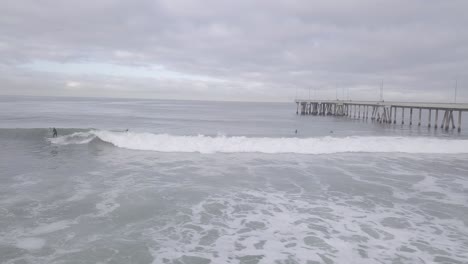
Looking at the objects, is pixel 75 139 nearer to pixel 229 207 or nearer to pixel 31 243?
pixel 31 243

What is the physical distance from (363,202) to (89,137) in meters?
21.4

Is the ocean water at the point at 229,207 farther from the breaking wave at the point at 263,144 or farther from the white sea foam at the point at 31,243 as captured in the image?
the breaking wave at the point at 263,144

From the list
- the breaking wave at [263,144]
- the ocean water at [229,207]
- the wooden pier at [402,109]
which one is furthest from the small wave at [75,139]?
the wooden pier at [402,109]

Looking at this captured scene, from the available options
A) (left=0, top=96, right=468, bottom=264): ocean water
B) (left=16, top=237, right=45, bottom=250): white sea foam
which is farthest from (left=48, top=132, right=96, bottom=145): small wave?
(left=16, top=237, right=45, bottom=250): white sea foam

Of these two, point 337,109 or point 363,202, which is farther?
point 337,109

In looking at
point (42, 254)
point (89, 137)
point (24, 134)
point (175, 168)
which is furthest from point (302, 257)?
point (24, 134)

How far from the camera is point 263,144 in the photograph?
73.5 feet

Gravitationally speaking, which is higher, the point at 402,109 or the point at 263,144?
the point at 402,109

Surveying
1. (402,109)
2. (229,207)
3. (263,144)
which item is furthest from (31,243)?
(402,109)

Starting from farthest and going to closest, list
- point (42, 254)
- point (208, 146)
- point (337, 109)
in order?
1. point (337, 109)
2. point (208, 146)
3. point (42, 254)

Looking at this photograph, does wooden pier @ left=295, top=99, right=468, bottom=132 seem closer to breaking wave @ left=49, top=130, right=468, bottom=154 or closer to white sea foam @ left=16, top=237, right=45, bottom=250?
breaking wave @ left=49, top=130, right=468, bottom=154

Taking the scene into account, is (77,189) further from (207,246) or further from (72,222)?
(207,246)

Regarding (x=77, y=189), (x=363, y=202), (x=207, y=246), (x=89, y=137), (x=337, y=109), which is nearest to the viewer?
(x=207, y=246)

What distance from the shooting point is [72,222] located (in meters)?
8.63
